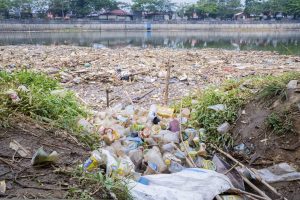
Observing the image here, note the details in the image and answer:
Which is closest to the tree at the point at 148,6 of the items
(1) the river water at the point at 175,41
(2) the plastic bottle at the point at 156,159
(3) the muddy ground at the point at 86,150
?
(1) the river water at the point at 175,41

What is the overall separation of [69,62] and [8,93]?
285 inches

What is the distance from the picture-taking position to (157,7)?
202 ft

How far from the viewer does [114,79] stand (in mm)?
8102

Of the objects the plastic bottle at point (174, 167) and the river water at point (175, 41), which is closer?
the plastic bottle at point (174, 167)

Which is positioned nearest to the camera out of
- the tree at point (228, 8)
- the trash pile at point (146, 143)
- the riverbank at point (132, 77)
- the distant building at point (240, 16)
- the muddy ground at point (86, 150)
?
the muddy ground at point (86, 150)

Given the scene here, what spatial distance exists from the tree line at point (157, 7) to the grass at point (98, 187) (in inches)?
2075

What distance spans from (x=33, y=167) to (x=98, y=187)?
0.54 meters

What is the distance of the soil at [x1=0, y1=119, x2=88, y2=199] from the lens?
1988 millimetres

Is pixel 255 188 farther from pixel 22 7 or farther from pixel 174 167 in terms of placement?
pixel 22 7

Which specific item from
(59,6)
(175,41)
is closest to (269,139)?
(175,41)

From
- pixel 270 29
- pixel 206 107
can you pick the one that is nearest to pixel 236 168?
pixel 206 107

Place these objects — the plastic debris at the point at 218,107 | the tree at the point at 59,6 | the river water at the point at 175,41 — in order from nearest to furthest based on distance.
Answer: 1. the plastic debris at the point at 218,107
2. the river water at the point at 175,41
3. the tree at the point at 59,6

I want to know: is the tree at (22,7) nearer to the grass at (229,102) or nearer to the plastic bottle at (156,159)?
the grass at (229,102)

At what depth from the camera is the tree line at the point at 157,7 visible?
168ft
